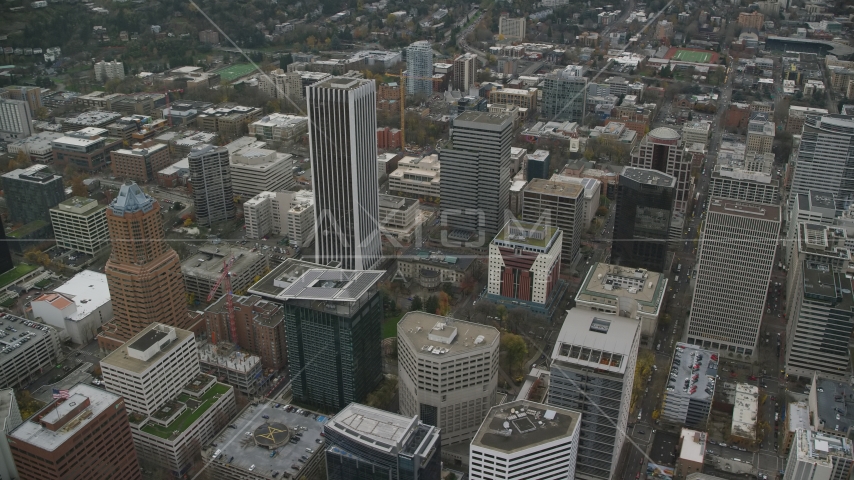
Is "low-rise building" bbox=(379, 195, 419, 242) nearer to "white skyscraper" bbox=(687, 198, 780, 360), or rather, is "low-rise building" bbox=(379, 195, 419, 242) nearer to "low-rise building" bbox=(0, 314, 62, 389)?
"white skyscraper" bbox=(687, 198, 780, 360)

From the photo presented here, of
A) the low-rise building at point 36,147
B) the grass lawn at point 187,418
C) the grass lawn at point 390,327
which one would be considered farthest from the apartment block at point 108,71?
the grass lawn at point 187,418

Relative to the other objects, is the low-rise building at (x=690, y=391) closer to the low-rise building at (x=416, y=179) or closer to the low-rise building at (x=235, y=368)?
the low-rise building at (x=235, y=368)

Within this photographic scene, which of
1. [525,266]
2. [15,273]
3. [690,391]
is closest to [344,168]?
[525,266]

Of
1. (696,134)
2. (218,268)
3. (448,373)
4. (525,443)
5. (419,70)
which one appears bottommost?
(218,268)

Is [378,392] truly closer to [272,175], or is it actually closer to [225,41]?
[272,175]

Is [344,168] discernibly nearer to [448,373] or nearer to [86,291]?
[448,373]

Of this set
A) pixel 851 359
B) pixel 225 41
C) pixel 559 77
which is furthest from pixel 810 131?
pixel 225 41

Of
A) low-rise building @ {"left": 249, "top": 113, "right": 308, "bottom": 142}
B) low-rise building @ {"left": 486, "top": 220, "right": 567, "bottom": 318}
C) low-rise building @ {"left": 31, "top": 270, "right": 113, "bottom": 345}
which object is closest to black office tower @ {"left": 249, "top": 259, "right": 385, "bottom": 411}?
low-rise building @ {"left": 486, "top": 220, "right": 567, "bottom": 318}
